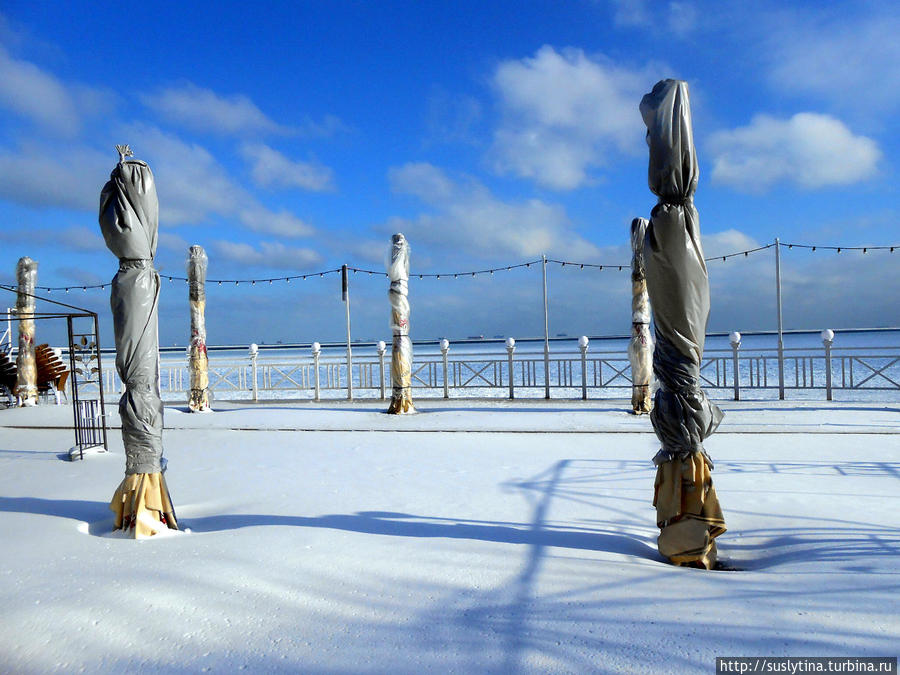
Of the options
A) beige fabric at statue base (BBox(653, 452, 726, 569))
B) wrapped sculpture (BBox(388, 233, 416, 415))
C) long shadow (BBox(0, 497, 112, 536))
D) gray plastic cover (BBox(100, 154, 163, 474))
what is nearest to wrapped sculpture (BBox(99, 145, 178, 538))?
gray plastic cover (BBox(100, 154, 163, 474))

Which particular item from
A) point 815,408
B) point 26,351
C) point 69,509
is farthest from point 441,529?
point 26,351

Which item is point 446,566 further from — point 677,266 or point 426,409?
point 426,409

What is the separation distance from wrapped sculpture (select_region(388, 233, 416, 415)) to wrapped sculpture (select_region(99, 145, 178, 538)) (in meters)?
6.26

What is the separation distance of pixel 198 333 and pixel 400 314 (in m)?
4.03

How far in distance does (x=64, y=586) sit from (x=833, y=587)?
3484mm

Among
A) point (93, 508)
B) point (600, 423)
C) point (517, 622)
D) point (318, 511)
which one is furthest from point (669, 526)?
point (600, 423)

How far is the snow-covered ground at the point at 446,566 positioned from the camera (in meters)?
2.03

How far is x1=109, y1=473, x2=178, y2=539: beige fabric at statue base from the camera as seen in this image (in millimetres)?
3594

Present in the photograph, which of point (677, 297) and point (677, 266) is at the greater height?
point (677, 266)

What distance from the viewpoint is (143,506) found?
363 centimetres

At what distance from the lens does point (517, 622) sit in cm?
222

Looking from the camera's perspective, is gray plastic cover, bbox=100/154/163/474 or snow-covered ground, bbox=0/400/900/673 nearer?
snow-covered ground, bbox=0/400/900/673

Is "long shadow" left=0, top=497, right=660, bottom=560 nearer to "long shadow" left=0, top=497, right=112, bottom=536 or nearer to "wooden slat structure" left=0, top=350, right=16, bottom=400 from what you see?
"long shadow" left=0, top=497, right=112, bottom=536

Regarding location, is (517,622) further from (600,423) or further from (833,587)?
(600,423)
